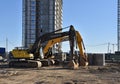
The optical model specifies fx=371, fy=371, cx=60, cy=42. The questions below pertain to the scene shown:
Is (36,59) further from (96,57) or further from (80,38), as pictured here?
(96,57)

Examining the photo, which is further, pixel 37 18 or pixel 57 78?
pixel 37 18

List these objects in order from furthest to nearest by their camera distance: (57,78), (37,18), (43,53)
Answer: (37,18), (43,53), (57,78)

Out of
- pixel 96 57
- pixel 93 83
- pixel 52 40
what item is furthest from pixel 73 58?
pixel 93 83

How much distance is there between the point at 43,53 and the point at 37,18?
50.3 metres

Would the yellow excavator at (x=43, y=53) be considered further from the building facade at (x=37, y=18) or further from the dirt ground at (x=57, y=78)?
the building facade at (x=37, y=18)

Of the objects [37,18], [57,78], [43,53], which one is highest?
[37,18]

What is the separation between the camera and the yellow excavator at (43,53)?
151 feet

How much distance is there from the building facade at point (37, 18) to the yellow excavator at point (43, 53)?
48826mm

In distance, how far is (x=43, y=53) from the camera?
50812 mm

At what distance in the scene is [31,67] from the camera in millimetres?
46031

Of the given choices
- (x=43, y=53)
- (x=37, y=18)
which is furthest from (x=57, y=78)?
(x=37, y=18)

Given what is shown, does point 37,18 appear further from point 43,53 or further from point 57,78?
point 57,78

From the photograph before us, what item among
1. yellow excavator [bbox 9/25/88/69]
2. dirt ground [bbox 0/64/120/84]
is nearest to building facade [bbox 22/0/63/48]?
yellow excavator [bbox 9/25/88/69]

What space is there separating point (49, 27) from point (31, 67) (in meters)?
54.9
